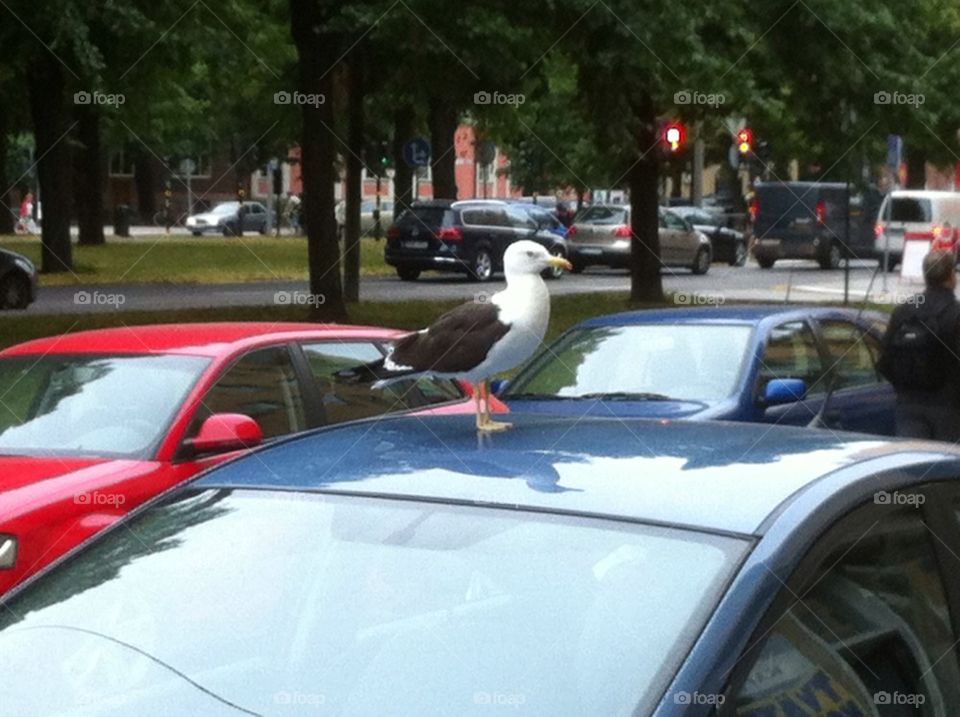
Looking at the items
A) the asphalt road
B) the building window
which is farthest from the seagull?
the building window

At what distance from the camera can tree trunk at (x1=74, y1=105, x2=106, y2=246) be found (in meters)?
55.7

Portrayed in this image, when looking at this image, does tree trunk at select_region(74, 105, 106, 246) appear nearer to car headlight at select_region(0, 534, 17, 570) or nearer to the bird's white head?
car headlight at select_region(0, 534, 17, 570)

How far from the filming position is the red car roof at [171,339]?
933 cm

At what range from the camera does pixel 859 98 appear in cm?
2703

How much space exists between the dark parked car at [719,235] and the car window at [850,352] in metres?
45.2

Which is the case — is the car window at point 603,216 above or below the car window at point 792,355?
below

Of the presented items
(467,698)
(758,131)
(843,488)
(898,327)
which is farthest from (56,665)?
(758,131)

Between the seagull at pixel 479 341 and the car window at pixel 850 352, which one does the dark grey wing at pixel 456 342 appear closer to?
the seagull at pixel 479 341

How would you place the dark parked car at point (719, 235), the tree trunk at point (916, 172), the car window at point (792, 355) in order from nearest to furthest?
1. the car window at point (792, 355)
2. the dark parked car at point (719, 235)
3. the tree trunk at point (916, 172)

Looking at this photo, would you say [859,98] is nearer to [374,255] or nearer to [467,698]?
[467,698]

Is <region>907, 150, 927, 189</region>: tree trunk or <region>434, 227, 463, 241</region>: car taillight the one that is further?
<region>907, 150, 927, 189</region>: tree trunk

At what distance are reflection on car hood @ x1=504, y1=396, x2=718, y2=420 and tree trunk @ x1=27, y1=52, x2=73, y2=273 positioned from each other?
1134 inches

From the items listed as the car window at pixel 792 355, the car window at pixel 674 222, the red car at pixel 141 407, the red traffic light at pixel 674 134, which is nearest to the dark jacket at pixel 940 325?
the car window at pixel 792 355

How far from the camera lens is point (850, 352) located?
12695mm
